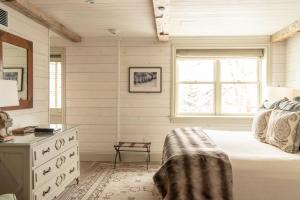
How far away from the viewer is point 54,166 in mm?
3055

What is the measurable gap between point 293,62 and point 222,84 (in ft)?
4.08

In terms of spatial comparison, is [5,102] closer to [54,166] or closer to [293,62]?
[54,166]

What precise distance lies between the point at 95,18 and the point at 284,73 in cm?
345

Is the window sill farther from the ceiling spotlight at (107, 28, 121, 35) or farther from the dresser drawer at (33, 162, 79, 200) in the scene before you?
the dresser drawer at (33, 162, 79, 200)

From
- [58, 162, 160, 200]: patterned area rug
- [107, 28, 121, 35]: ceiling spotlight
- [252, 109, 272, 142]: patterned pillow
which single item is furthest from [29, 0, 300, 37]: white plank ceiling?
[58, 162, 160, 200]: patterned area rug

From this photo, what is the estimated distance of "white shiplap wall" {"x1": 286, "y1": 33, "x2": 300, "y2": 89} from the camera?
4.49 meters

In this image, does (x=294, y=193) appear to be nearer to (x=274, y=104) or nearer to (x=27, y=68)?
(x=274, y=104)

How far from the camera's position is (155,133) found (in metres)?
5.18

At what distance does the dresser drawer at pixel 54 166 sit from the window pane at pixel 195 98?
92.9 inches

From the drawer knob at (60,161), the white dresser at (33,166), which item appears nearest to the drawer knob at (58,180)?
the white dresser at (33,166)

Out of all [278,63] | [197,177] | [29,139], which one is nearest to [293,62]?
[278,63]

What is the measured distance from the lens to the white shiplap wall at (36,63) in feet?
11.1

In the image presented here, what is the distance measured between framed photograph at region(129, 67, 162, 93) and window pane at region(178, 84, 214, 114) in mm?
501

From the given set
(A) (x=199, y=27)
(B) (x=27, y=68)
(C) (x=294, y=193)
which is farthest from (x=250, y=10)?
(B) (x=27, y=68)
